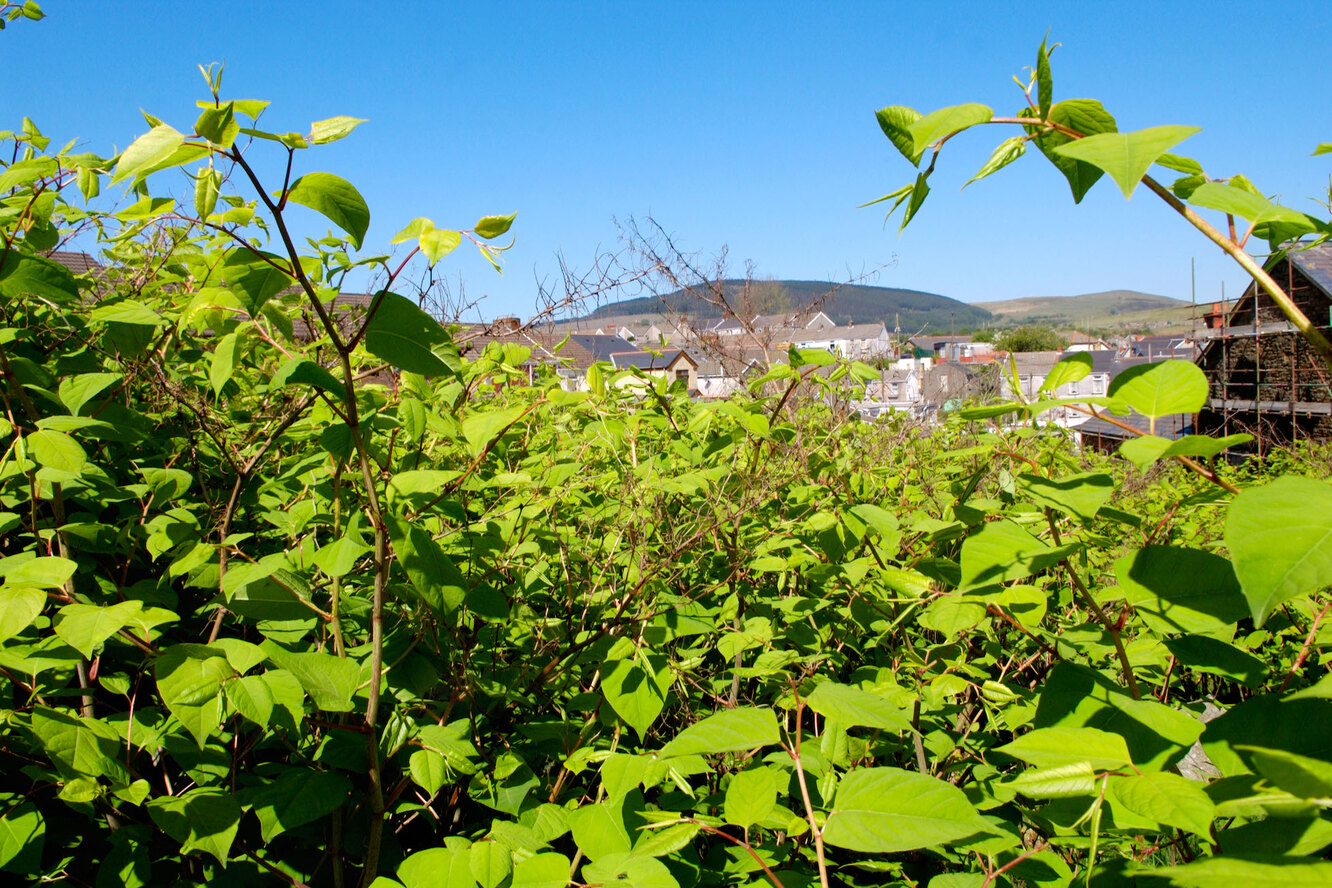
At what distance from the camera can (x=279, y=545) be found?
2082 millimetres

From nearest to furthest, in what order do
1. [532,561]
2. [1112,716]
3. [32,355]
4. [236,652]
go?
[1112,716], [236,652], [532,561], [32,355]

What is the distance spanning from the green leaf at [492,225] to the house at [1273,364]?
836 inches

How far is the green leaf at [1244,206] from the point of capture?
25.3 inches

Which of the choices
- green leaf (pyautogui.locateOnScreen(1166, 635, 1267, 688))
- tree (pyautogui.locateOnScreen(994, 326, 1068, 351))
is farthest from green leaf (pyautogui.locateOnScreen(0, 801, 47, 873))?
tree (pyautogui.locateOnScreen(994, 326, 1068, 351))

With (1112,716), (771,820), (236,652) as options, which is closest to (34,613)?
(236,652)

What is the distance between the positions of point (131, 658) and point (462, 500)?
74 cm

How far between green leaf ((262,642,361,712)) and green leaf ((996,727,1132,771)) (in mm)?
940

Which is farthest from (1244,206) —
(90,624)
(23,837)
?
(23,837)

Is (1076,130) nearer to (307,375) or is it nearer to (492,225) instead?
(492,225)

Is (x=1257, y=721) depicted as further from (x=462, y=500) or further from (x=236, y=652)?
(x=462, y=500)

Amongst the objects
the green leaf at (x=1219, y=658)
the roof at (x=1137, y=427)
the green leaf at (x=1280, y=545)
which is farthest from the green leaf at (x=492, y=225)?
the green leaf at (x=1219, y=658)

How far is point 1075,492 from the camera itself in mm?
828

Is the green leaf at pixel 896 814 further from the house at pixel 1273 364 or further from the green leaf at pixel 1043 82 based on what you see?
the house at pixel 1273 364

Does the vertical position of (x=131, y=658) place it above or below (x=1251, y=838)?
below
